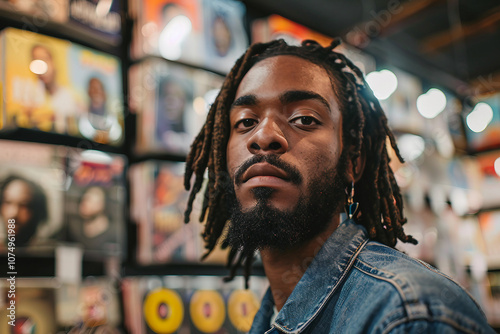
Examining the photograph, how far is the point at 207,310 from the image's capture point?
182cm

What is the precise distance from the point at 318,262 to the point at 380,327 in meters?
0.30

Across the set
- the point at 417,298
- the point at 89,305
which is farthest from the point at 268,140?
the point at 89,305

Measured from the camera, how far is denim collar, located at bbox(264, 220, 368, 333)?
2.89 feet

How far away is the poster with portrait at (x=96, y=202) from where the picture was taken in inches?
62.6

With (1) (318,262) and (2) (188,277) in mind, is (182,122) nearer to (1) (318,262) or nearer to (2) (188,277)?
(2) (188,277)

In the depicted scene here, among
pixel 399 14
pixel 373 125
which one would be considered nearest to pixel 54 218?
pixel 373 125

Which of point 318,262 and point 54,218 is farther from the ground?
point 54,218

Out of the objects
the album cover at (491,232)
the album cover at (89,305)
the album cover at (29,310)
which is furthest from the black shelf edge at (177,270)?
the album cover at (491,232)

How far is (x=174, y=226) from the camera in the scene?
1.81 m

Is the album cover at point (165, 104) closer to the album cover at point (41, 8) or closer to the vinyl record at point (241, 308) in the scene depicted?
the album cover at point (41, 8)

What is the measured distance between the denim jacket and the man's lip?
0.60 feet

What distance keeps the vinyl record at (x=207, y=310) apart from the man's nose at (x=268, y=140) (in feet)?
3.26

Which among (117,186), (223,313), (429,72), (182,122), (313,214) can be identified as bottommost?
(223,313)

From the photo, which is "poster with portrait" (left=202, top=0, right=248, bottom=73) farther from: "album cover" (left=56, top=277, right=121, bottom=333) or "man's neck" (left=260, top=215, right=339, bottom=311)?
"man's neck" (left=260, top=215, right=339, bottom=311)
